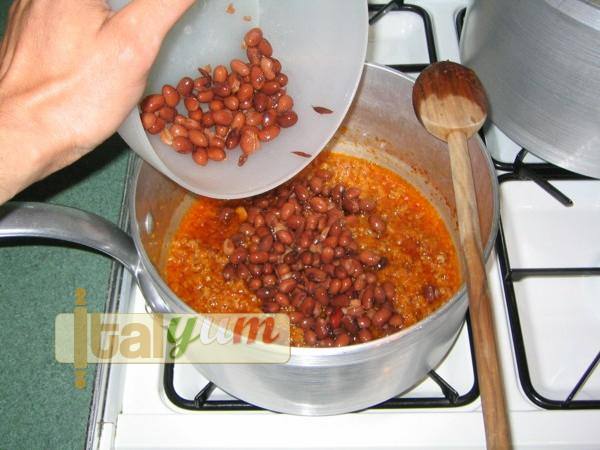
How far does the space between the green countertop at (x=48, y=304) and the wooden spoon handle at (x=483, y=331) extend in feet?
1.87

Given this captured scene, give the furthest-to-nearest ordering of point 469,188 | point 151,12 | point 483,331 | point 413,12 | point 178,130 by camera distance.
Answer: point 413,12 → point 178,130 → point 469,188 → point 483,331 → point 151,12

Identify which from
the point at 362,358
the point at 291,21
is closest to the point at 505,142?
the point at 291,21

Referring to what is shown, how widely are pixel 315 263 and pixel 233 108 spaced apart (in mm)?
287

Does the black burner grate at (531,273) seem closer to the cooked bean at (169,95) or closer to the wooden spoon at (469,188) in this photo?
the wooden spoon at (469,188)

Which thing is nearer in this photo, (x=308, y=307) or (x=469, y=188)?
(x=469, y=188)

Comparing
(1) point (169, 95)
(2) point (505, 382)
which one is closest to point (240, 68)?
(1) point (169, 95)

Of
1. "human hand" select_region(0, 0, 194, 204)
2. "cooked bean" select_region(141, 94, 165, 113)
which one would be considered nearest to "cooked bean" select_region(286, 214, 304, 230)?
"cooked bean" select_region(141, 94, 165, 113)

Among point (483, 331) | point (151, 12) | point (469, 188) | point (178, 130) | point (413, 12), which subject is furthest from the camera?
point (413, 12)

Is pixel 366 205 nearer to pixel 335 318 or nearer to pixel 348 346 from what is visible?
pixel 335 318

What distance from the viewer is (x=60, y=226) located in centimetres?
75

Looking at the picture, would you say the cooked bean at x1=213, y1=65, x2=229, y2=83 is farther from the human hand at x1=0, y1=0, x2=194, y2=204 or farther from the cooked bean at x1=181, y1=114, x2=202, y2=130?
the human hand at x1=0, y1=0, x2=194, y2=204

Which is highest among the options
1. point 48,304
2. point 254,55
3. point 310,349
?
point 254,55

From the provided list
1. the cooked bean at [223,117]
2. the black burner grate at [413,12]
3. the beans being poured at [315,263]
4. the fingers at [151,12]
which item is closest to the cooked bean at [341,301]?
the beans being poured at [315,263]

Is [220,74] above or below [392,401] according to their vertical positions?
above
